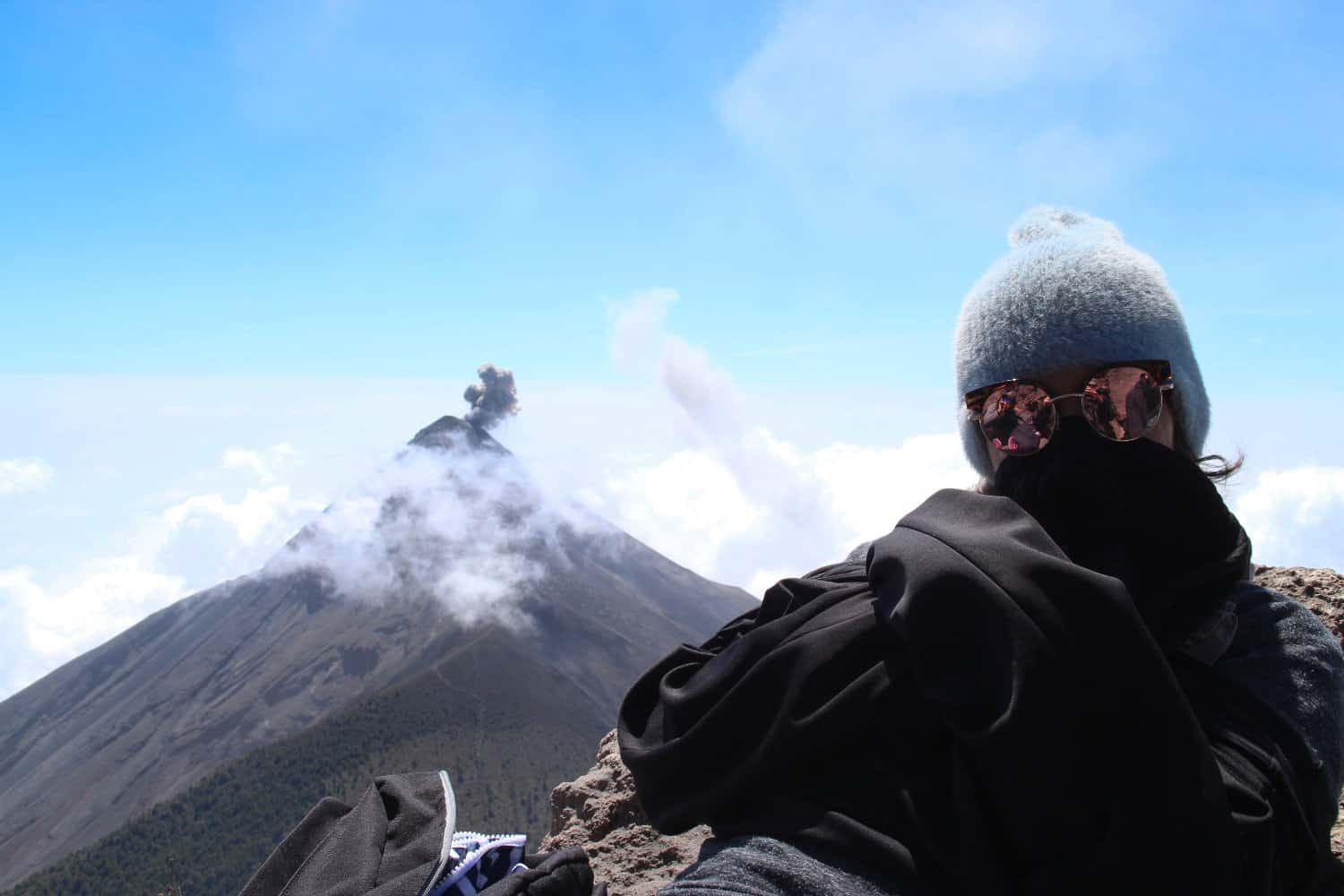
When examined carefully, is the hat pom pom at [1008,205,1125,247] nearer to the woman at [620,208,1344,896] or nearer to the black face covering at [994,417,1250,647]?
the woman at [620,208,1344,896]

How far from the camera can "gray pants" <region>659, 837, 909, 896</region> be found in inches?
67.8

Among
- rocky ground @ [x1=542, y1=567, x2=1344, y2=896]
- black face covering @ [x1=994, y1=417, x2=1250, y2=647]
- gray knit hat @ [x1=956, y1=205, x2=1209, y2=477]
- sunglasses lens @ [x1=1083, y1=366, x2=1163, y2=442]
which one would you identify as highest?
gray knit hat @ [x1=956, y1=205, x2=1209, y2=477]

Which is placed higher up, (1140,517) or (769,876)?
(1140,517)

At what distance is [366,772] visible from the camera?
5295 inches

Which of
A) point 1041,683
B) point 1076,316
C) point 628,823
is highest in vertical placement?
point 1076,316

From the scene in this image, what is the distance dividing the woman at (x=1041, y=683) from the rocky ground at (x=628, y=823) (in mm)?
1212

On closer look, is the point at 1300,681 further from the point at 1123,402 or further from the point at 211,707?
the point at 211,707

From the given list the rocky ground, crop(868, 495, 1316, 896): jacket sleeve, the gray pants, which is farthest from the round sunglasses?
the rocky ground

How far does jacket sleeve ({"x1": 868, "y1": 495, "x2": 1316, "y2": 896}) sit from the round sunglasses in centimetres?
66

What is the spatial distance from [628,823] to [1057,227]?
2583mm

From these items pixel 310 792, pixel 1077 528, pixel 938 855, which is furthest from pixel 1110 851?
pixel 310 792

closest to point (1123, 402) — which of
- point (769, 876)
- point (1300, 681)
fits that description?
point (1300, 681)

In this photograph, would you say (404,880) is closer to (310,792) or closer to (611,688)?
(310,792)

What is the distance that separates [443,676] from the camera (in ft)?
545
